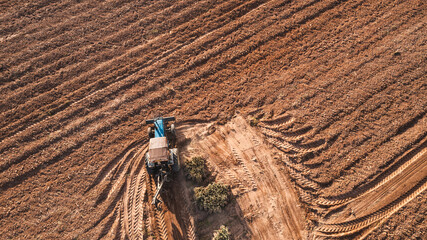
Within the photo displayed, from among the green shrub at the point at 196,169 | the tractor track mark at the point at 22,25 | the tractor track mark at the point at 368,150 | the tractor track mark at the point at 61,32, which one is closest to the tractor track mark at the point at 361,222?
the tractor track mark at the point at 368,150

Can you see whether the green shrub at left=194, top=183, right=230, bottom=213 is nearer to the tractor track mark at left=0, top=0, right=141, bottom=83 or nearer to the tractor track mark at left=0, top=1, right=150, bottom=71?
the tractor track mark at left=0, top=0, right=141, bottom=83

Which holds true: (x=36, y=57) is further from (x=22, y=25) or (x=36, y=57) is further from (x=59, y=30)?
(x=22, y=25)

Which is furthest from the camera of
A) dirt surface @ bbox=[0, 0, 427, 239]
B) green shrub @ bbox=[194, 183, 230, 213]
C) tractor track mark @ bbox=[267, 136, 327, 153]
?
tractor track mark @ bbox=[267, 136, 327, 153]

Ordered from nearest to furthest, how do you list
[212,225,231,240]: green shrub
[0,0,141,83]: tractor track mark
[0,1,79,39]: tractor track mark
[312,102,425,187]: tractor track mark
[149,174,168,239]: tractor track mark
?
[212,225,231,240]: green shrub
[149,174,168,239]: tractor track mark
[312,102,425,187]: tractor track mark
[0,0,141,83]: tractor track mark
[0,1,79,39]: tractor track mark

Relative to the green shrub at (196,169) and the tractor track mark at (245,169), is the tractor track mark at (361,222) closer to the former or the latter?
the tractor track mark at (245,169)

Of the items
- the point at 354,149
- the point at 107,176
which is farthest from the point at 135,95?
the point at 354,149

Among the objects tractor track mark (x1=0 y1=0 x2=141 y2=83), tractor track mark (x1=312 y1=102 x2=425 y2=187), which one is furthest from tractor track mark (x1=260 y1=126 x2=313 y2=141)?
tractor track mark (x1=0 y1=0 x2=141 y2=83)

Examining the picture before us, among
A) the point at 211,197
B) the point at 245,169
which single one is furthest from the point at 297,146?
the point at 211,197
